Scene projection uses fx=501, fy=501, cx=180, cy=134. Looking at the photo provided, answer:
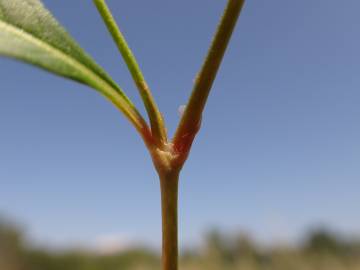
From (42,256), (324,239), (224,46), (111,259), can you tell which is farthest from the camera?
(324,239)

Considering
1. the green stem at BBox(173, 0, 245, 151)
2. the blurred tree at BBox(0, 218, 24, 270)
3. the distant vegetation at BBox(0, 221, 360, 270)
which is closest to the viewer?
the green stem at BBox(173, 0, 245, 151)

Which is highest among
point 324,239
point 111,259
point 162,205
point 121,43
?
point 121,43

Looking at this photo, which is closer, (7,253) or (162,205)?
(162,205)

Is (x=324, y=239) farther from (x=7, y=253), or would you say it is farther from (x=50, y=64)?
(x=50, y=64)

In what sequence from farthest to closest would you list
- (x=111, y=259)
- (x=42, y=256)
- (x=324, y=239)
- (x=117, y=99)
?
(x=324, y=239), (x=111, y=259), (x=42, y=256), (x=117, y=99)

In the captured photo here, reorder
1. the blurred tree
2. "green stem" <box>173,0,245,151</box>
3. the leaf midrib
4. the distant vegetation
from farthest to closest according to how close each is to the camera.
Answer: the blurred tree
the distant vegetation
the leaf midrib
"green stem" <box>173,0,245,151</box>

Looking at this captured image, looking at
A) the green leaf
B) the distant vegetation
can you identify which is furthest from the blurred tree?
the green leaf

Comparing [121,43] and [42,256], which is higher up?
[121,43]

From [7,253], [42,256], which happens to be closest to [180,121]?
[7,253]

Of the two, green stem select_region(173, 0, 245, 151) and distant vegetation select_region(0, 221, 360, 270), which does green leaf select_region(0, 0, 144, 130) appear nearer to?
green stem select_region(173, 0, 245, 151)
